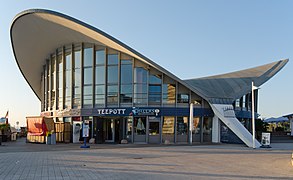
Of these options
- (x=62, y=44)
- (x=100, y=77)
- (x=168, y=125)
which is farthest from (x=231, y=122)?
(x=62, y=44)

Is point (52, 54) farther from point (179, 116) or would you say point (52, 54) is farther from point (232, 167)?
point (232, 167)

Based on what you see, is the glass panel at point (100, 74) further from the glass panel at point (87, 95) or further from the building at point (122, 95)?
the glass panel at point (87, 95)

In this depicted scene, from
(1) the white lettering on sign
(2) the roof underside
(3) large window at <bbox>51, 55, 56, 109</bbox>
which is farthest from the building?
(3) large window at <bbox>51, 55, 56, 109</bbox>

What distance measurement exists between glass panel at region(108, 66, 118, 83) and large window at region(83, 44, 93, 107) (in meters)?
1.67

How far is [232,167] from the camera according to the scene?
41.4ft

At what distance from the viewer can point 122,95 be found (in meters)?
27.2

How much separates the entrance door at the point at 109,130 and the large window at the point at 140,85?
118 inches

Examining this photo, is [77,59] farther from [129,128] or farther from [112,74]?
[129,128]

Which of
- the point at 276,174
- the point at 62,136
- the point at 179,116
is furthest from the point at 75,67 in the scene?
the point at 276,174

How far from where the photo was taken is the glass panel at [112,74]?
90.5 ft

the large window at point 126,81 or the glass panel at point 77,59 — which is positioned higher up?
the glass panel at point 77,59

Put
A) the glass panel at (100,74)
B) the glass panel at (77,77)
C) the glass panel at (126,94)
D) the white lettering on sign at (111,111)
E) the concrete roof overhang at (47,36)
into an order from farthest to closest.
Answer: the glass panel at (77,77)
the glass panel at (100,74)
the glass panel at (126,94)
the white lettering on sign at (111,111)
the concrete roof overhang at (47,36)

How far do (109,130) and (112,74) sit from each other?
4755 mm

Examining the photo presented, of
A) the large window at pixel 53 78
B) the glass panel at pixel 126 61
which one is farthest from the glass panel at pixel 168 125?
the large window at pixel 53 78
